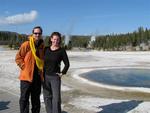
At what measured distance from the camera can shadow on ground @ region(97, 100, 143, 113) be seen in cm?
900

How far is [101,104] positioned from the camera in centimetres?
989

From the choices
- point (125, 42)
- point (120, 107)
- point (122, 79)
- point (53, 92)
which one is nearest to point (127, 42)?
point (125, 42)

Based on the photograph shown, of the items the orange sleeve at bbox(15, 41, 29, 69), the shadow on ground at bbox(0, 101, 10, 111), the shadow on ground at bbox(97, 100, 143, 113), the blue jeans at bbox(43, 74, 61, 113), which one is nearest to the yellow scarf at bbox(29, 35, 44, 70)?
the orange sleeve at bbox(15, 41, 29, 69)

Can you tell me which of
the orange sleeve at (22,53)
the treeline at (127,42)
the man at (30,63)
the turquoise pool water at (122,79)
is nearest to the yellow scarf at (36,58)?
the man at (30,63)

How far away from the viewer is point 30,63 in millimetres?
7027

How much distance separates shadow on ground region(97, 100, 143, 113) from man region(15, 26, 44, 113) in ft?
8.29

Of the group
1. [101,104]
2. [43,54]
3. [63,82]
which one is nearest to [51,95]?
[43,54]

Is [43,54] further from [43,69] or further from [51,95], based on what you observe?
[51,95]

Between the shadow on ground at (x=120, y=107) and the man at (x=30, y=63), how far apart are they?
8.29 ft

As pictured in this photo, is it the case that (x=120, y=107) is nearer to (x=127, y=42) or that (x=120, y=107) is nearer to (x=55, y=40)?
(x=55, y=40)

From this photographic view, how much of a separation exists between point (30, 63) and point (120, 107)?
336cm

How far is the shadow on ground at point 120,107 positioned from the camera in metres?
9.00

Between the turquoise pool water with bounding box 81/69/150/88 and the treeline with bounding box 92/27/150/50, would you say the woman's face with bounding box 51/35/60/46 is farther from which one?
the treeline with bounding box 92/27/150/50

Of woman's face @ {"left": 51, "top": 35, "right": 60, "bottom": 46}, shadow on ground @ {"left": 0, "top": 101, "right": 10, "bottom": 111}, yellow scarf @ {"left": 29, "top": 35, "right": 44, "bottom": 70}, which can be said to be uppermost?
woman's face @ {"left": 51, "top": 35, "right": 60, "bottom": 46}
